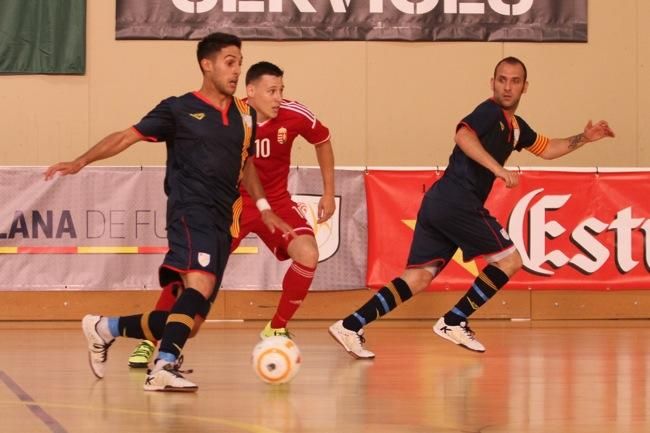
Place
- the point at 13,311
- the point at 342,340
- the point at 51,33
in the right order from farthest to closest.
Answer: the point at 51,33
the point at 13,311
the point at 342,340

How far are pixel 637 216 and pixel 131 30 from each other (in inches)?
228

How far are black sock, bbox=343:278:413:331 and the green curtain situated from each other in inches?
250

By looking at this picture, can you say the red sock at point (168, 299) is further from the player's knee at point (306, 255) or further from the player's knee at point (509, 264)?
the player's knee at point (509, 264)

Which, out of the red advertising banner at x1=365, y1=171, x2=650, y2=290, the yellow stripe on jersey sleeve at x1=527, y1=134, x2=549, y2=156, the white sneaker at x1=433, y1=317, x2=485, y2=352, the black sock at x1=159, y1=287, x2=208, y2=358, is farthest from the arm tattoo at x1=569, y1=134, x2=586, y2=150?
the black sock at x1=159, y1=287, x2=208, y2=358

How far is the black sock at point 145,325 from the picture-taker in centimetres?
740

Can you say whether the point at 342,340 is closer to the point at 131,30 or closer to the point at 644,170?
the point at 644,170

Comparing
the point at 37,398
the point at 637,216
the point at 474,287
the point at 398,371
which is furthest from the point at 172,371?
the point at 637,216

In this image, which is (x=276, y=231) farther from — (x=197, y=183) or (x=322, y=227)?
(x=322, y=227)

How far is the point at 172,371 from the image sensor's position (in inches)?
273

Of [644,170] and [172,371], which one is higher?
[644,170]

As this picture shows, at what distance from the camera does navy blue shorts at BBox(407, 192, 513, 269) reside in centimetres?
944

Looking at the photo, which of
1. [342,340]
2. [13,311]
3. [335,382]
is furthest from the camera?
[13,311]

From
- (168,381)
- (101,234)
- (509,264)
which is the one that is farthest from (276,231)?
(101,234)

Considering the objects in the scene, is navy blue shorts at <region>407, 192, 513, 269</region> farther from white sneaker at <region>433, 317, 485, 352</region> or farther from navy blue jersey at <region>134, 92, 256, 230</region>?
navy blue jersey at <region>134, 92, 256, 230</region>
